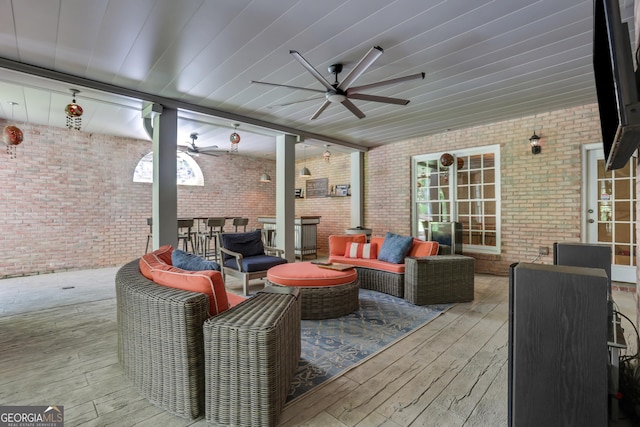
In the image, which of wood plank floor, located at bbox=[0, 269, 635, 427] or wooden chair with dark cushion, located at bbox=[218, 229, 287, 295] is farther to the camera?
wooden chair with dark cushion, located at bbox=[218, 229, 287, 295]

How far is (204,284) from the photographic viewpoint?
6.01 feet

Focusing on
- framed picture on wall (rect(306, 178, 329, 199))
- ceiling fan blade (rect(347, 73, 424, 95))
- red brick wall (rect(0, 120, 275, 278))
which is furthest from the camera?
framed picture on wall (rect(306, 178, 329, 199))

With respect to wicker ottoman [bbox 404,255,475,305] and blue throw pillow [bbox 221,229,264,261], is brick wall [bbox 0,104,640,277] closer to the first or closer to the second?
wicker ottoman [bbox 404,255,475,305]

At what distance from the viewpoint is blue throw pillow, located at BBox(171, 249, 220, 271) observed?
2.33m

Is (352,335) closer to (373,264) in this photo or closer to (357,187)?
(373,264)

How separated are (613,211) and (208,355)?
5.95m

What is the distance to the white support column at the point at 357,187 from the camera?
7.61 meters

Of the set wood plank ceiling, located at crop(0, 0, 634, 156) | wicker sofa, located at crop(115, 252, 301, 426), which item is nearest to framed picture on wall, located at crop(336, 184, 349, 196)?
wood plank ceiling, located at crop(0, 0, 634, 156)

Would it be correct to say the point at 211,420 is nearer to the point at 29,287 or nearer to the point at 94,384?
the point at 94,384

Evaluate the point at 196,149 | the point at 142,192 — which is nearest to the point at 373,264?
the point at 196,149

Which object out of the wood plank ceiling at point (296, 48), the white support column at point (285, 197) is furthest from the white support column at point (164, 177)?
the white support column at point (285, 197)

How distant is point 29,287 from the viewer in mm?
4777

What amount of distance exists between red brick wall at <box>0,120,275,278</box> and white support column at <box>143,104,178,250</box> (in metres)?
2.97

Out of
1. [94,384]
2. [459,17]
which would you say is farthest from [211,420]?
[459,17]
